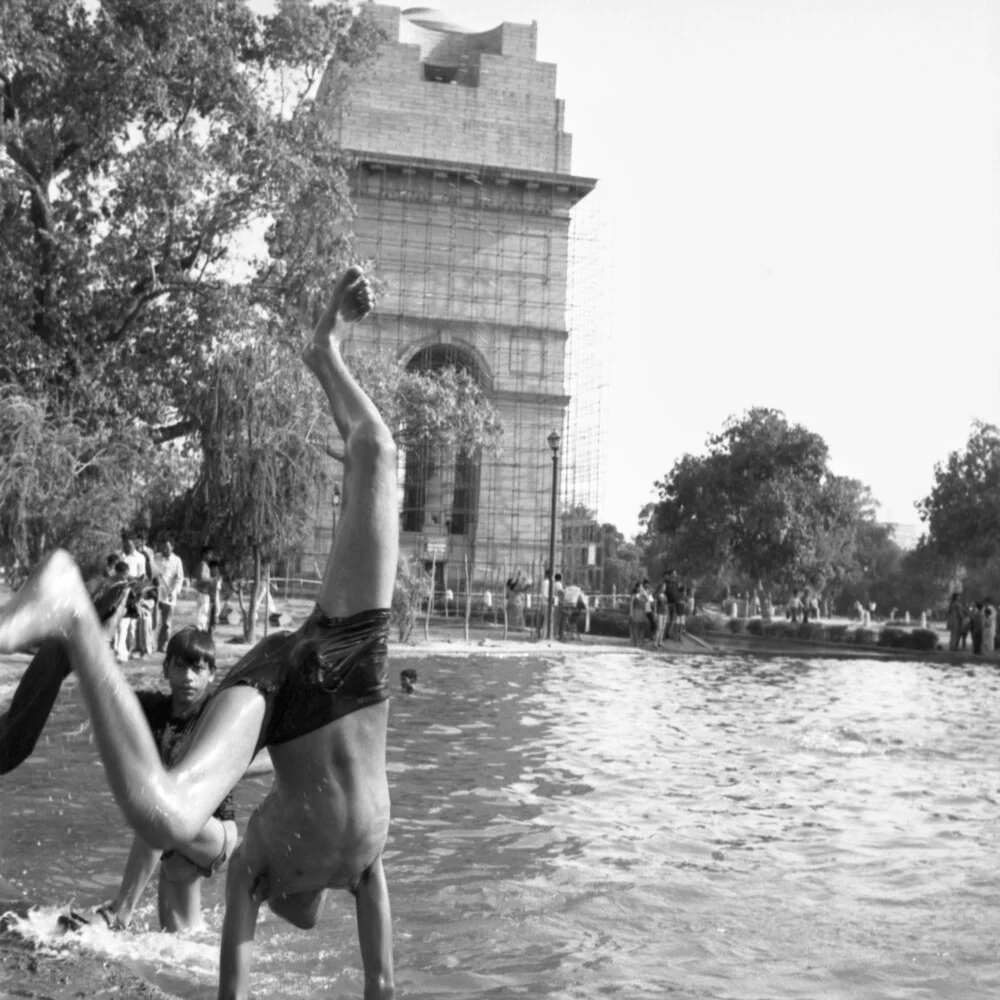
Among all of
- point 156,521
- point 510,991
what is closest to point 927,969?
point 510,991

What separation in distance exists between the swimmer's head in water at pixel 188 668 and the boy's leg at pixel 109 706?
2521 millimetres

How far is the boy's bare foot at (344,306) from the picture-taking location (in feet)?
11.1

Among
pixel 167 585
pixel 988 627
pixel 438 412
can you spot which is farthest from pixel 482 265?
pixel 167 585

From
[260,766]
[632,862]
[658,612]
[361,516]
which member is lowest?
[632,862]

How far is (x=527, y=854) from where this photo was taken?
24.5 ft

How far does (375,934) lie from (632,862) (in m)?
4.03

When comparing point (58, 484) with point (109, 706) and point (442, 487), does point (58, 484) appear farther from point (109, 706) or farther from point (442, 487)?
point (442, 487)

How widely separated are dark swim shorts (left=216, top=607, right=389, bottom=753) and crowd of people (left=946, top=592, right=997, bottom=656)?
31.6 metres

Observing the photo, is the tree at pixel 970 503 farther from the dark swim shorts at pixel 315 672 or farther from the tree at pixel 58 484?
the dark swim shorts at pixel 315 672

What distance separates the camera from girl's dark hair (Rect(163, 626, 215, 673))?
16.4 ft

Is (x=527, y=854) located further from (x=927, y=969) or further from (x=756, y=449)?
(x=756, y=449)

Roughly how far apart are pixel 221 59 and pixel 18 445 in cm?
670

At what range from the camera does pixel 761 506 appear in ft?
181

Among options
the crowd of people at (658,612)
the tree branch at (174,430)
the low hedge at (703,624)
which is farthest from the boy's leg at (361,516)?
the low hedge at (703,624)
